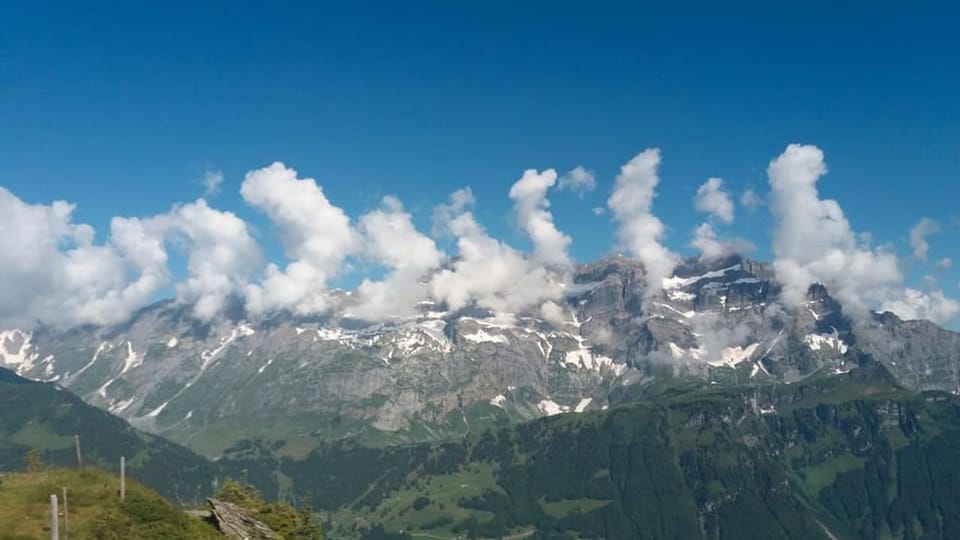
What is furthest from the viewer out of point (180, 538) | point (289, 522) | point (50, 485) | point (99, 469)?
point (289, 522)

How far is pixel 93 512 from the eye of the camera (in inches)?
2297

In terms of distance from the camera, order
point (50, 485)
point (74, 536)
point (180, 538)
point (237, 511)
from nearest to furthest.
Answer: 1. point (74, 536)
2. point (180, 538)
3. point (50, 485)
4. point (237, 511)

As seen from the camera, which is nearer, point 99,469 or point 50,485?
point 50,485

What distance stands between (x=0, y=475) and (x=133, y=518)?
18.8m

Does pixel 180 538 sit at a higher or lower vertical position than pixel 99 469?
lower

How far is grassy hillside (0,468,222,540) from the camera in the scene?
2182 inches

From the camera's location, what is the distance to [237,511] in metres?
73.9

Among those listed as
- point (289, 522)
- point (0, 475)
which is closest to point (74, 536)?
point (0, 475)

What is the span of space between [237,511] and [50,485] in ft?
55.9

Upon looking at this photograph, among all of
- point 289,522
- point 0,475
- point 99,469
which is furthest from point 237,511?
point 0,475

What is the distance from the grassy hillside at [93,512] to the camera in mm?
55412

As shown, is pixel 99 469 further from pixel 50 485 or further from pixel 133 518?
pixel 133 518

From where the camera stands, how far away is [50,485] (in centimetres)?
6172

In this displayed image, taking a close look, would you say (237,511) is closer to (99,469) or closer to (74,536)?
(99,469)
